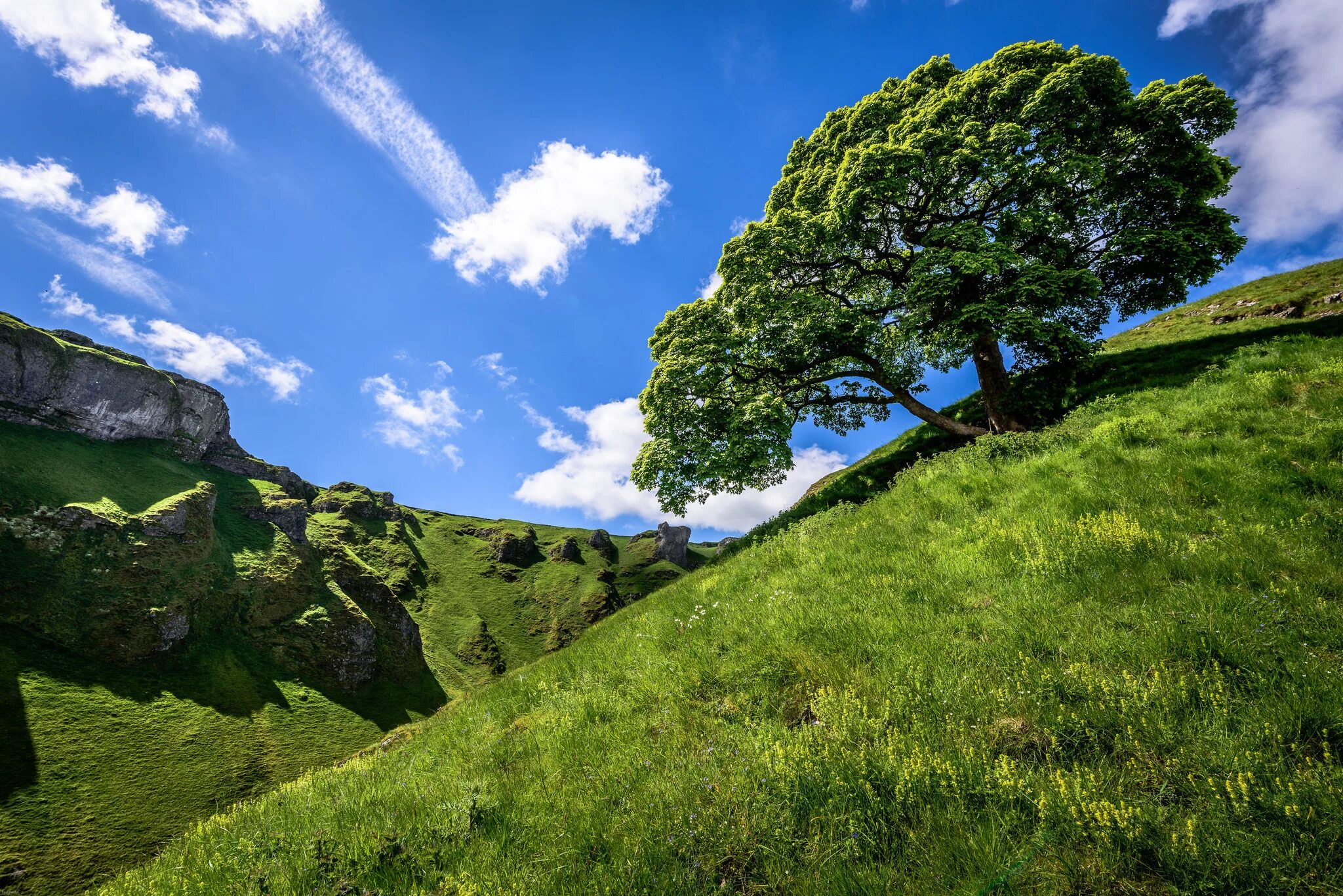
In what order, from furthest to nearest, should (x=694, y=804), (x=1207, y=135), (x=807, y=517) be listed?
(x=1207, y=135) → (x=807, y=517) → (x=694, y=804)

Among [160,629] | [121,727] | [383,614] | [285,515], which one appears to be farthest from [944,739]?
[285,515]

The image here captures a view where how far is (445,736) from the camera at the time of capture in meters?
7.30

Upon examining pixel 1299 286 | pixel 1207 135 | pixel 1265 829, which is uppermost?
pixel 1207 135

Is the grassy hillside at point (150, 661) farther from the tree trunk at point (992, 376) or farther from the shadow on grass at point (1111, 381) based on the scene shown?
the tree trunk at point (992, 376)

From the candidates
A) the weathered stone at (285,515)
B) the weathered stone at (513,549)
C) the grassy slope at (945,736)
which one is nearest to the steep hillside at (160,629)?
the weathered stone at (285,515)

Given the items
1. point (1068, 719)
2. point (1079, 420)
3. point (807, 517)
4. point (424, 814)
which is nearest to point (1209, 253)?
point (1079, 420)

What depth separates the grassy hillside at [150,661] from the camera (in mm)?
56438

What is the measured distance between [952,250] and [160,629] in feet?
406

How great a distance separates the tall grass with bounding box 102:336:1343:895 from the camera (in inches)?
116

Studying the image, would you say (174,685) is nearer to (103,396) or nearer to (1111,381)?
(103,396)

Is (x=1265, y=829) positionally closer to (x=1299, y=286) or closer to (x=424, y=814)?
(x=424, y=814)

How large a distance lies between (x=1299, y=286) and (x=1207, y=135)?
17.5 m

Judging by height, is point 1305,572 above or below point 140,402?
below

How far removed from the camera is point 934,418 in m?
17.8
